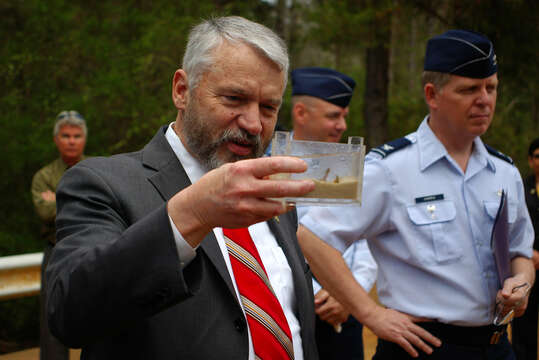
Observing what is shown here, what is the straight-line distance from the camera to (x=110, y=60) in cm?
911

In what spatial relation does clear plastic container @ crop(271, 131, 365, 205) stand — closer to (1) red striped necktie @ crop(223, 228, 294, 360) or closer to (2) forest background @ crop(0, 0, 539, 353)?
(1) red striped necktie @ crop(223, 228, 294, 360)

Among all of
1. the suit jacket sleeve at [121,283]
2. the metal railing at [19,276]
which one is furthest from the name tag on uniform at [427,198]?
the metal railing at [19,276]

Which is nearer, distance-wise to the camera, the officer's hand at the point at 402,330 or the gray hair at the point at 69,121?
the officer's hand at the point at 402,330

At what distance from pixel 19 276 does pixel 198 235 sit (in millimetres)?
3724

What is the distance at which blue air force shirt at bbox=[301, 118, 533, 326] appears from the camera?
113 inches

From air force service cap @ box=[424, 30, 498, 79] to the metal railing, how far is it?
11.4ft

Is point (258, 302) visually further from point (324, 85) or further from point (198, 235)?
point (324, 85)

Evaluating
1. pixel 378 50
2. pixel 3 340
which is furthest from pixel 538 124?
pixel 3 340

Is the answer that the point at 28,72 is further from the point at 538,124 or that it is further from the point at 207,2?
the point at 538,124

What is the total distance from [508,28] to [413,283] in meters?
5.49

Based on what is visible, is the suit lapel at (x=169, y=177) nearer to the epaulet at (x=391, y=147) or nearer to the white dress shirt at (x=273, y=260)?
the white dress shirt at (x=273, y=260)

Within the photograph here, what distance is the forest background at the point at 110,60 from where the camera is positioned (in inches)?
291

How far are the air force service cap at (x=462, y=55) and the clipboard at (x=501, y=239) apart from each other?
720mm

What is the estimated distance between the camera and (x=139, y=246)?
1.40 meters
